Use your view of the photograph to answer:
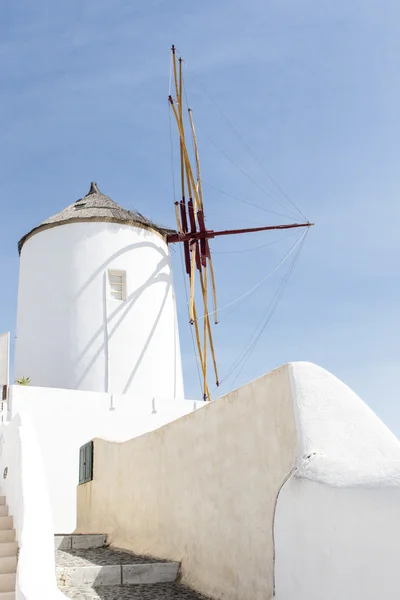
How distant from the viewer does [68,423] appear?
32.7 ft

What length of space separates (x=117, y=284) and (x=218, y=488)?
7718mm

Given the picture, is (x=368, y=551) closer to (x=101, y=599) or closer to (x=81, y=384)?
(x=101, y=599)

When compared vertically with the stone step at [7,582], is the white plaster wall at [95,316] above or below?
above

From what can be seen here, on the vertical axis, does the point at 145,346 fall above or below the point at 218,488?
above

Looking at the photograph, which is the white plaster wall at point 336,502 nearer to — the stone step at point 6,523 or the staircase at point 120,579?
the staircase at point 120,579

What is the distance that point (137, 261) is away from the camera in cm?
1251

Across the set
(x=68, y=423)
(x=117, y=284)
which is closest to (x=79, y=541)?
(x=68, y=423)

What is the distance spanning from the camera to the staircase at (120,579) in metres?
4.90

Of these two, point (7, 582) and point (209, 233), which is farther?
point (209, 233)

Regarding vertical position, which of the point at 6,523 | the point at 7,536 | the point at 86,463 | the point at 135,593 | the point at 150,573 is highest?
the point at 86,463

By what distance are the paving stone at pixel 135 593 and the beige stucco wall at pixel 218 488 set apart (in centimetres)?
14

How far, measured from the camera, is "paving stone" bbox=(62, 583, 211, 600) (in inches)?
189

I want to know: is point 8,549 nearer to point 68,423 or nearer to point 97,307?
point 68,423

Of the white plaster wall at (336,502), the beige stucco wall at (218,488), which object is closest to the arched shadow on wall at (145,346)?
the beige stucco wall at (218,488)
